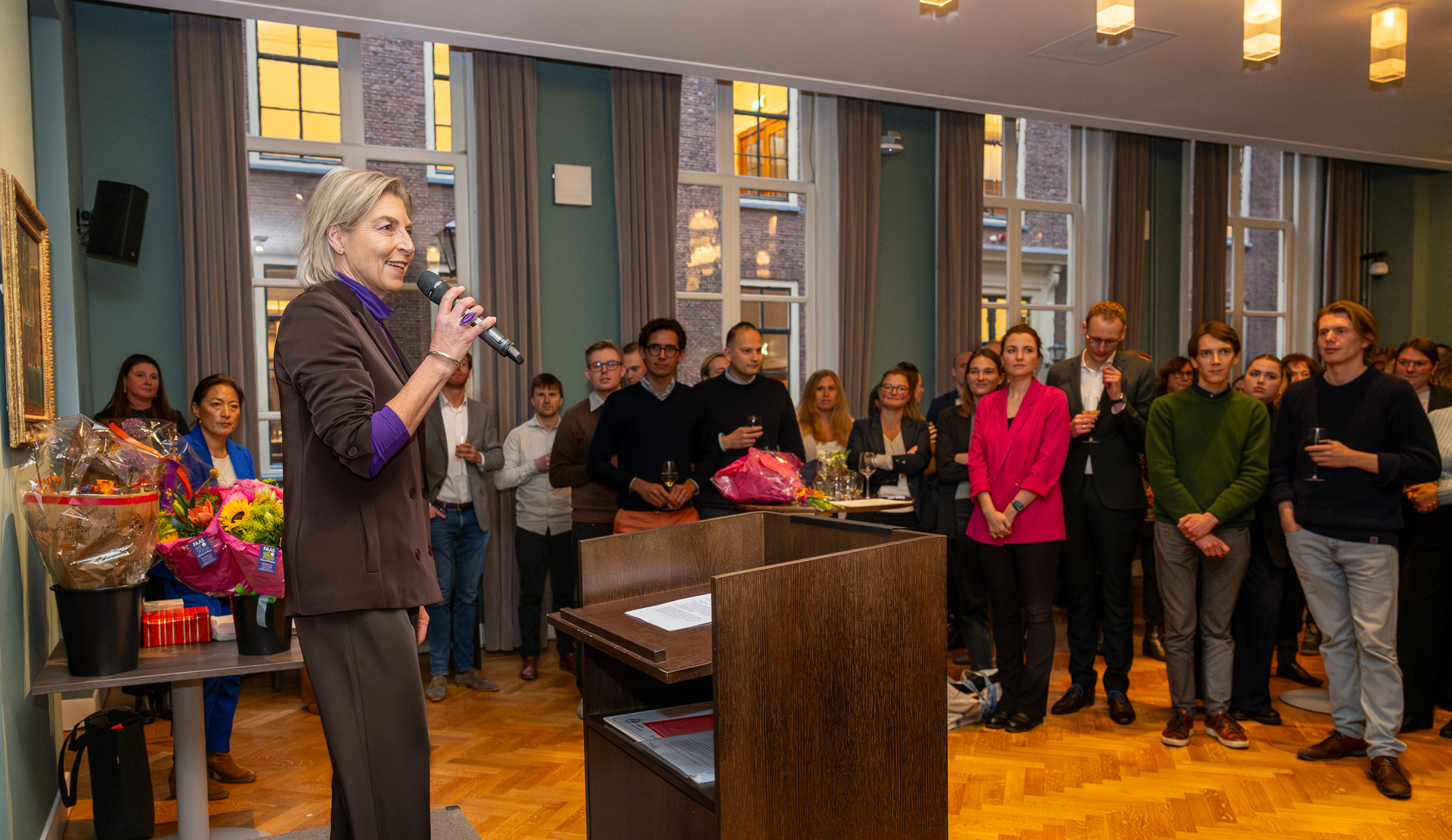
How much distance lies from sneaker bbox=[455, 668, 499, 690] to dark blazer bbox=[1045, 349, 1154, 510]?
9.97ft

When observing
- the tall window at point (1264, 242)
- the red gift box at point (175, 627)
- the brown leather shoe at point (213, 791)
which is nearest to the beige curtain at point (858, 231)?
the tall window at point (1264, 242)

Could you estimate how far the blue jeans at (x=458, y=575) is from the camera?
4.86 m

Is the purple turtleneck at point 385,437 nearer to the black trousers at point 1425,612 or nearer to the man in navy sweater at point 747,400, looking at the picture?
the man in navy sweater at point 747,400

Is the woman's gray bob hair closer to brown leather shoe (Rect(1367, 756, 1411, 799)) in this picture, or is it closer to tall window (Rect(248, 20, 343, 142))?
brown leather shoe (Rect(1367, 756, 1411, 799))

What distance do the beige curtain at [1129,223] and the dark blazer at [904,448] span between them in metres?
3.22

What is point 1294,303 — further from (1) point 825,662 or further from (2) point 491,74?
(1) point 825,662

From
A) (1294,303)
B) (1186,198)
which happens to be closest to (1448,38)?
(1186,198)

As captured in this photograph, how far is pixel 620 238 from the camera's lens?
6035 mm

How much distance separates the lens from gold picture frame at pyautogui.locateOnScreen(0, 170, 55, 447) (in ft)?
8.50

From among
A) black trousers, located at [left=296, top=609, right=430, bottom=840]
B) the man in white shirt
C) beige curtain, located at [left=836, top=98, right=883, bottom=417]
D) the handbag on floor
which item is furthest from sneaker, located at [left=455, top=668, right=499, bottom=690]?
black trousers, located at [left=296, top=609, right=430, bottom=840]

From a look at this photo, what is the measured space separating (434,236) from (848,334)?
9.46 ft

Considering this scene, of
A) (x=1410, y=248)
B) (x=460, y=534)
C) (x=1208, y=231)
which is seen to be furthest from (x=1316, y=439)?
(x=1410, y=248)

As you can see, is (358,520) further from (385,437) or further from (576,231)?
(576,231)

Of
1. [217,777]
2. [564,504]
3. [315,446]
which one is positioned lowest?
[217,777]
